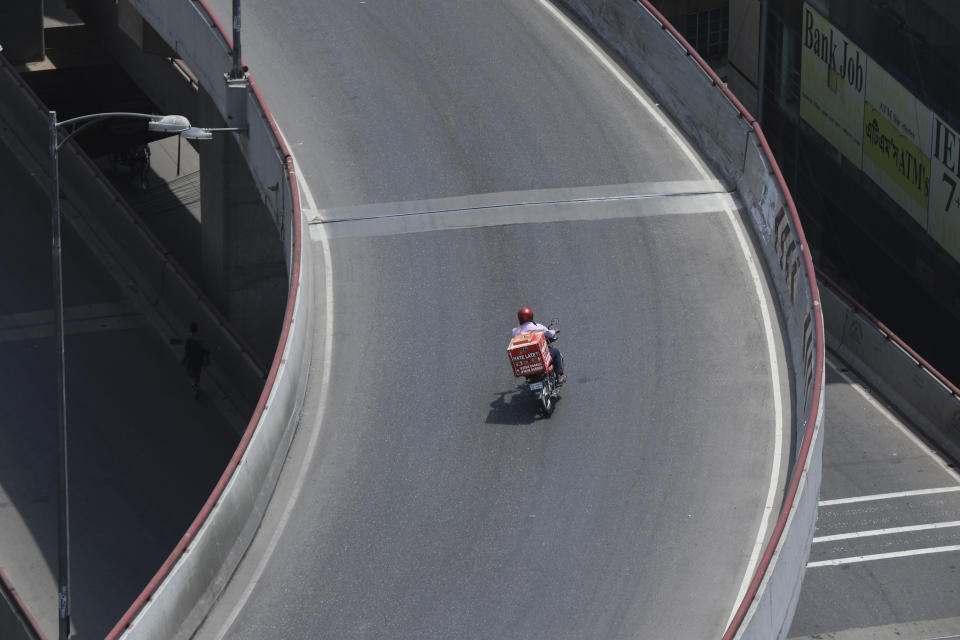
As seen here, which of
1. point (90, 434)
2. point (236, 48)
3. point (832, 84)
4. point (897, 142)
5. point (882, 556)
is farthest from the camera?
point (832, 84)

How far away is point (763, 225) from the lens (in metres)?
26.6

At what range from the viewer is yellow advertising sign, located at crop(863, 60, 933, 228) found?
33562 mm

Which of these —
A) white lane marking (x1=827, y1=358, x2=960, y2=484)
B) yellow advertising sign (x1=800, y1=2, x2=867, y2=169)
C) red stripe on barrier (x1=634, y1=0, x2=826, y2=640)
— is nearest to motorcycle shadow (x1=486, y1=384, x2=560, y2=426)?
red stripe on barrier (x1=634, y1=0, x2=826, y2=640)

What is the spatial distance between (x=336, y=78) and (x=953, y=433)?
46.0 ft

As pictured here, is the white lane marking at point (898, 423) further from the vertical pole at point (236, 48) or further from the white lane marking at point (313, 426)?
the vertical pole at point (236, 48)

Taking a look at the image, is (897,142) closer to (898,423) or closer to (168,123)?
(898,423)

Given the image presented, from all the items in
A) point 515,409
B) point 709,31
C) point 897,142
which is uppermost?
point 515,409

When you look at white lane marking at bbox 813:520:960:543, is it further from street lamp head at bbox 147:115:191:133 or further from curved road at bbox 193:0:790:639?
street lamp head at bbox 147:115:191:133

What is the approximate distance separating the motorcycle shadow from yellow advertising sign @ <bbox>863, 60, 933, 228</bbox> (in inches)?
550

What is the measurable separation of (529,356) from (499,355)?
1779mm

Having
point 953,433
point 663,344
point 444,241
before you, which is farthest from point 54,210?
point 953,433

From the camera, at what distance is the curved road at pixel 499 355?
1959 cm

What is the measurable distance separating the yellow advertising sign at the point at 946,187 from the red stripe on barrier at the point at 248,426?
1393cm

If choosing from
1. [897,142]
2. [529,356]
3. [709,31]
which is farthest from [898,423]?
[709,31]
